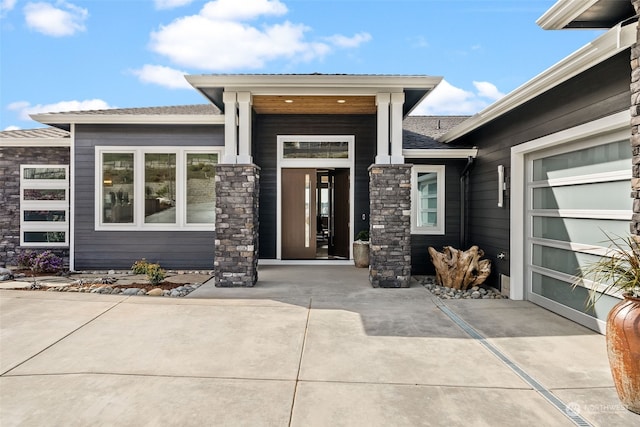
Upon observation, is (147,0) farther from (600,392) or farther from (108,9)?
(600,392)

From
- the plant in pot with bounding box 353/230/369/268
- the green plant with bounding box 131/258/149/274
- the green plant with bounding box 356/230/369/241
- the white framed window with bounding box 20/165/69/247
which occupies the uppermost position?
the white framed window with bounding box 20/165/69/247

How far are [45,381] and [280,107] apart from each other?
628 centimetres

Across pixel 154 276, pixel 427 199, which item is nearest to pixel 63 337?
pixel 154 276

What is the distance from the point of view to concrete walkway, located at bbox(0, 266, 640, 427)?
259 cm

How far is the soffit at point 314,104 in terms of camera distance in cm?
730

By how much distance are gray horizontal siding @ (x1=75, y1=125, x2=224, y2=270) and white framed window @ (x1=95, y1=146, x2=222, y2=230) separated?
13 cm

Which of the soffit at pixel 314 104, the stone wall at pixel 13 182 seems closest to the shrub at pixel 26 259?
the stone wall at pixel 13 182

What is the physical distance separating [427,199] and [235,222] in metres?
4.06

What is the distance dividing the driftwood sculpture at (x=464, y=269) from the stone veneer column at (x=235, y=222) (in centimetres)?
330

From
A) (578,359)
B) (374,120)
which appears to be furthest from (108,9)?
(578,359)

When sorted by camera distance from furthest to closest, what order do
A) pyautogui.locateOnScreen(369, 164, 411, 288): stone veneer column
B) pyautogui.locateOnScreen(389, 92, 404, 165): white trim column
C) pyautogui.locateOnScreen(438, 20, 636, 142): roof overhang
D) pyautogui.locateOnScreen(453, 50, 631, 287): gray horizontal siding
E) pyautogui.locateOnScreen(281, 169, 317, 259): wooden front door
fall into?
pyautogui.locateOnScreen(281, 169, 317, 259): wooden front door → pyautogui.locateOnScreen(389, 92, 404, 165): white trim column → pyautogui.locateOnScreen(369, 164, 411, 288): stone veneer column → pyautogui.locateOnScreen(453, 50, 631, 287): gray horizontal siding → pyautogui.locateOnScreen(438, 20, 636, 142): roof overhang

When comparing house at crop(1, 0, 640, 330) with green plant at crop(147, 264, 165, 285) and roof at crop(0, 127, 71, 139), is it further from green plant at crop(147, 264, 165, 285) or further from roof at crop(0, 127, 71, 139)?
green plant at crop(147, 264, 165, 285)

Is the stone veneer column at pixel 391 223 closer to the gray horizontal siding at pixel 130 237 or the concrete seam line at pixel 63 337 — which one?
the gray horizontal siding at pixel 130 237

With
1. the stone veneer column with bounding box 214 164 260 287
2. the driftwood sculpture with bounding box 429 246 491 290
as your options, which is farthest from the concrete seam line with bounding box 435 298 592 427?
the stone veneer column with bounding box 214 164 260 287
